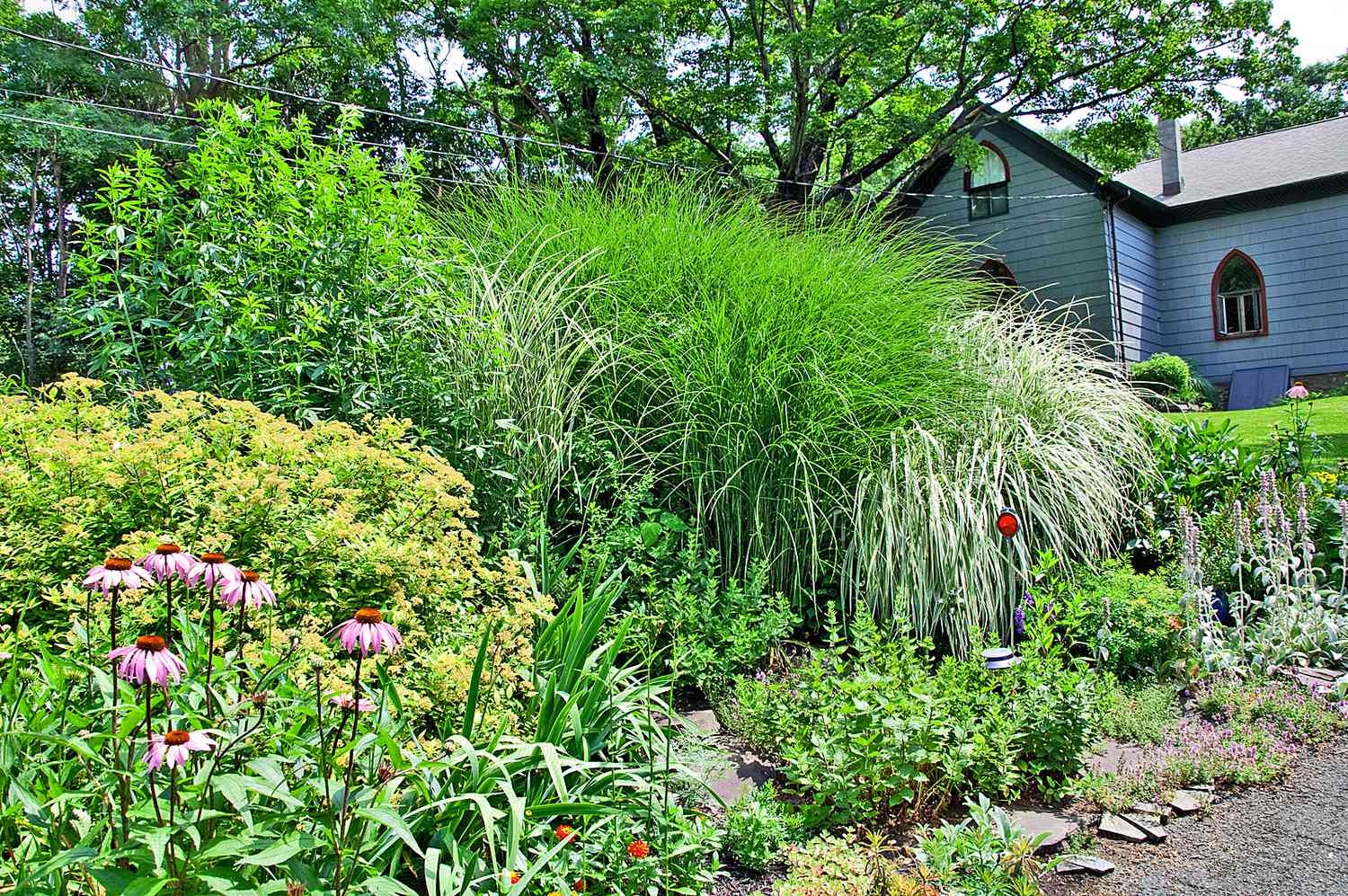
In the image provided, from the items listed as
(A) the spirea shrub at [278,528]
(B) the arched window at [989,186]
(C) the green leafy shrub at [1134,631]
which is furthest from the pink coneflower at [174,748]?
(B) the arched window at [989,186]

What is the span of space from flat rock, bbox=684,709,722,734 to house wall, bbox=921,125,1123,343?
13676 millimetres

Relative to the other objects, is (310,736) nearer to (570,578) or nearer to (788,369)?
(570,578)

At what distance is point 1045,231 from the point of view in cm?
1590

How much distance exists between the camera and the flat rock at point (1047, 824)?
8.04ft

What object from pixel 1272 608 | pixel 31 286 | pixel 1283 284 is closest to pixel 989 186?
pixel 1283 284

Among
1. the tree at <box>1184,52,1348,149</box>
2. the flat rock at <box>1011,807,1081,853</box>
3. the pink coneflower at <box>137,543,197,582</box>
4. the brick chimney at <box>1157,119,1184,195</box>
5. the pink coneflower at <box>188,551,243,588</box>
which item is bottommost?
the flat rock at <box>1011,807,1081,853</box>

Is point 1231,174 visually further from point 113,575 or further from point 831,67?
point 113,575

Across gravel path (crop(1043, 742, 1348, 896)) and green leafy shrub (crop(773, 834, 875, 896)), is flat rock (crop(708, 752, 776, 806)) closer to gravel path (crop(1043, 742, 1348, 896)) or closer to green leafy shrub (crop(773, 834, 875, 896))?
green leafy shrub (crop(773, 834, 875, 896))

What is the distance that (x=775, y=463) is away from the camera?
12.5 feet

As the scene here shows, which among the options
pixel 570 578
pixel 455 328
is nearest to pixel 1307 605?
pixel 570 578

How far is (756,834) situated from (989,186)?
53.5 ft

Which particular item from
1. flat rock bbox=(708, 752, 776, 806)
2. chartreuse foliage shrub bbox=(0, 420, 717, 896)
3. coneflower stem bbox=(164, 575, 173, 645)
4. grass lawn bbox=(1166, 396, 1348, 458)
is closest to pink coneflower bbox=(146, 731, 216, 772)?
chartreuse foliage shrub bbox=(0, 420, 717, 896)

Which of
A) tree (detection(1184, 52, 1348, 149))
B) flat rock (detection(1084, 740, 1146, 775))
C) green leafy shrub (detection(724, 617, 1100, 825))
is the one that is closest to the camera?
green leafy shrub (detection(724, 617, 1100, 825))

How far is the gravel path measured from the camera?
2.21m
